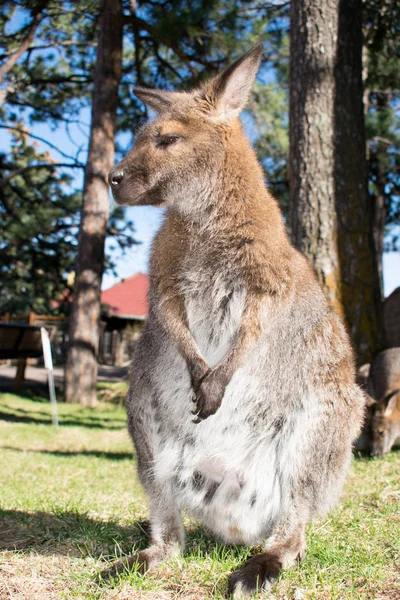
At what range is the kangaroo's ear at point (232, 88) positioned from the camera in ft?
8.62

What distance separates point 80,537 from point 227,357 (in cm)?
123

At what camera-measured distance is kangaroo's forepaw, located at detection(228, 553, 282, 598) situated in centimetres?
211

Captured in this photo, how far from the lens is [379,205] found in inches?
Answer: 639

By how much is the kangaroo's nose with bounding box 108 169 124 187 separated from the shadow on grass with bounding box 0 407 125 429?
21.1 ft

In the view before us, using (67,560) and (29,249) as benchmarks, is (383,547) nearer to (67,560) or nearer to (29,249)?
(67,560)

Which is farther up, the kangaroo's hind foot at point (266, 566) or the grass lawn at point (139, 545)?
the kangaroo's hind foot at point (266, 566)

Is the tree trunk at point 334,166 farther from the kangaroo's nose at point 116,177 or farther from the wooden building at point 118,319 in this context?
the wooden building at point 118,319

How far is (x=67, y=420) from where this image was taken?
9.11 meters

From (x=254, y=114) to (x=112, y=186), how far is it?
9561 millimetres

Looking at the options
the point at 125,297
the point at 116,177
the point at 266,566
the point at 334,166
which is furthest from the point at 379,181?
the point at 125,297

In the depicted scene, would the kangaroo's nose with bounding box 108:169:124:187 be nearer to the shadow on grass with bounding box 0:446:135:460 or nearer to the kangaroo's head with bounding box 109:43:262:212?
the kangaroo's head with bounding box 109:43:262:212

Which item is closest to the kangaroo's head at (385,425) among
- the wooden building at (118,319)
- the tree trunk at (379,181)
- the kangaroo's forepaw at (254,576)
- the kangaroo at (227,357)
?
the kangaroo at (227,357)

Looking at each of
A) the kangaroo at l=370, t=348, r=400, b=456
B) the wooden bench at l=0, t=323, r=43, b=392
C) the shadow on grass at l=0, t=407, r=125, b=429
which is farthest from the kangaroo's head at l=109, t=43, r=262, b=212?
the wooden bench at l=0, t=323, r=43, b=392

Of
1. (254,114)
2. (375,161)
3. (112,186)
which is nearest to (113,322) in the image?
(375,161)
